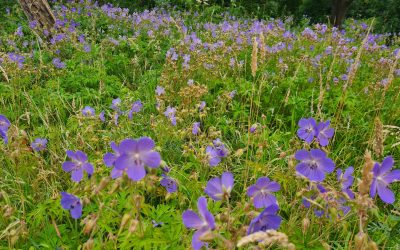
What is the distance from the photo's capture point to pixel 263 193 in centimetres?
151

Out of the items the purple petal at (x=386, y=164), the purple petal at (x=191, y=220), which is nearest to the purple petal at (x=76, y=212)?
the purple petal at (x=191, y=220)

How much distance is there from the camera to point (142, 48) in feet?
17.3

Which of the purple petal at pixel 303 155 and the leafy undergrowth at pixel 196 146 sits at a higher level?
the purple petal at pixel 303 155

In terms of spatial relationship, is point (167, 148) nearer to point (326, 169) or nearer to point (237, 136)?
point (237, 136)

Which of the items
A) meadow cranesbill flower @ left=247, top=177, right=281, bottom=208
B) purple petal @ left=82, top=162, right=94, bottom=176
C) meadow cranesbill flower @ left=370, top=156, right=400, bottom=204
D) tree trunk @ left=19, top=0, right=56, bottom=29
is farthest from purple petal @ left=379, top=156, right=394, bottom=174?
tree trunk @ left=19, top=0, right=56, bottom=29

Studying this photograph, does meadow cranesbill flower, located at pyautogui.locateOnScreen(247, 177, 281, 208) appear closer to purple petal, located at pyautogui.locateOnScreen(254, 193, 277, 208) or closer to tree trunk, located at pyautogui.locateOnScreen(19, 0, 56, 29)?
purple petal, located at pyautogui.locateOnScreen(254, 193, 277, 208)

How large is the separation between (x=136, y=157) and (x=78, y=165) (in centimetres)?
56

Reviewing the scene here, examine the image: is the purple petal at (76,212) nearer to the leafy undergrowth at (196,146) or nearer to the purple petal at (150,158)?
the leafy undergrowth at (196,146)

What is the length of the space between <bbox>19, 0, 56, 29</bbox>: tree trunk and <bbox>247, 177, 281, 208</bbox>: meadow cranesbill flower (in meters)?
5.29

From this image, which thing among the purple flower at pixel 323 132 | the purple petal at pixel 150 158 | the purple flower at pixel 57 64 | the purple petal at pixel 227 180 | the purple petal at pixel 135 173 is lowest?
the purple flower at pixel 57 64

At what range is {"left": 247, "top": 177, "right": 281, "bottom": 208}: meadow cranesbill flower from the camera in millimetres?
1479

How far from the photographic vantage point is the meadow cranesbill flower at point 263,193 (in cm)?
148

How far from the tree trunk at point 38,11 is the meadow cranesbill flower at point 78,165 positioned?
15.6 ft

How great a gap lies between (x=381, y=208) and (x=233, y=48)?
2.72 meters
